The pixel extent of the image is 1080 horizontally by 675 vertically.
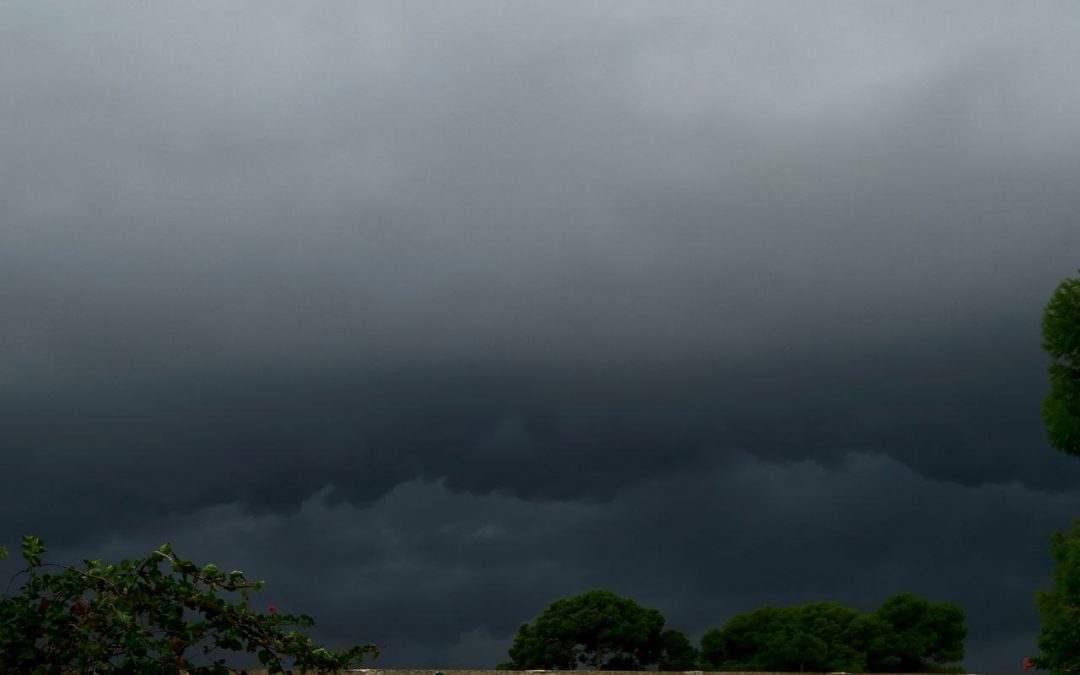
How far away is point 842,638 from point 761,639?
383cm

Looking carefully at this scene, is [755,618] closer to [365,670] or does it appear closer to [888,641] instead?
[888,641]

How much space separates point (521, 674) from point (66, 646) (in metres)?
7.85

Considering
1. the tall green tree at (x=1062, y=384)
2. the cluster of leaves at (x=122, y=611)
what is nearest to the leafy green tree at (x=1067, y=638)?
the tall green tree at (x=1062, y=384)

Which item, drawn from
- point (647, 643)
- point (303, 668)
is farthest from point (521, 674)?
point (647, 643)

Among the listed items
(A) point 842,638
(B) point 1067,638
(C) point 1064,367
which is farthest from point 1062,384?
(A) point 842,638

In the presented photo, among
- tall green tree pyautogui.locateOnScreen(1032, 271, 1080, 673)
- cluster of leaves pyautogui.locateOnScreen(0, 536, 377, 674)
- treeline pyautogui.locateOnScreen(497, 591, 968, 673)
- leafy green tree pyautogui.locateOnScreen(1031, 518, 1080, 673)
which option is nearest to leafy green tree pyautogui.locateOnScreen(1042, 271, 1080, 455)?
tall green tree pyautogui.locateOnScreen(1032, 271, 1080, 673)

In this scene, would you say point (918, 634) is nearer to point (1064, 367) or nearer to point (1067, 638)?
point (1064, 367)

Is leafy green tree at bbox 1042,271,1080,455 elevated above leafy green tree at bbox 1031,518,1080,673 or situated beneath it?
elevated above

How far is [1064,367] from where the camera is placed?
1958 cm

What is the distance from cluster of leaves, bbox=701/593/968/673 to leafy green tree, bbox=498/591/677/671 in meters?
Answer: 3.27

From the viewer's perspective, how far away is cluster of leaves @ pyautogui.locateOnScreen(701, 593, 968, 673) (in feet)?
160

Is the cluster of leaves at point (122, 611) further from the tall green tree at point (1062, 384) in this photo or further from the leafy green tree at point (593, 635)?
the leafy green tree at point (593, 635)

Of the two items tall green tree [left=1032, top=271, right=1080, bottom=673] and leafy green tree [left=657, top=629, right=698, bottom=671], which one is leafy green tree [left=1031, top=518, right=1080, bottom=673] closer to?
tall green tree [left=1032, top=271, right=1080, bottom=673]

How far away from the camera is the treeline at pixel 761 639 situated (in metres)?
48.3
